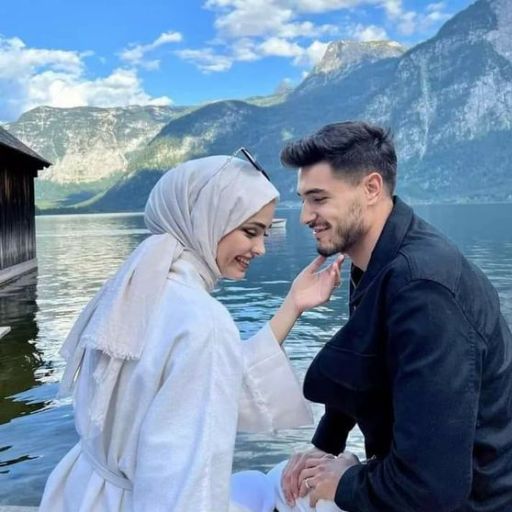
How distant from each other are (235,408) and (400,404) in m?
0.49

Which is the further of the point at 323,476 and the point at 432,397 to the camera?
the point at 323,476

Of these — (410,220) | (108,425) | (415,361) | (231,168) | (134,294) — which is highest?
(231,168)

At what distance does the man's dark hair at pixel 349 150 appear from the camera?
2.47m

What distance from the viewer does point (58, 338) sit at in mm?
14312

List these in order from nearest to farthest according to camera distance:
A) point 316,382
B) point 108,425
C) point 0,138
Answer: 1. point 108,425
2. point 316,382
3. point 0,138

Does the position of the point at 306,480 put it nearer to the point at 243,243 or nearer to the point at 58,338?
the point at 243,243

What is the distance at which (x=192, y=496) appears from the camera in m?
1.91

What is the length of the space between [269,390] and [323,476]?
1.27 feet

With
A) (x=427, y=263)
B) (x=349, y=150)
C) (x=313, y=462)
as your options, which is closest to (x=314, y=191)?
(x=349, y=150)

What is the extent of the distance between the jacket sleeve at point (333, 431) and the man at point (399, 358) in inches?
9.1

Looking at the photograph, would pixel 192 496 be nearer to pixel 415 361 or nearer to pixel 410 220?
pixel 415 361

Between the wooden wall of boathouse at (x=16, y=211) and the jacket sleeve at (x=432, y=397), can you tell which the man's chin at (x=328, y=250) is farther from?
the wooden wall of boathouse at (x=16, y=211)

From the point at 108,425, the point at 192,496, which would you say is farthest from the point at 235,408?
the point at 108,425

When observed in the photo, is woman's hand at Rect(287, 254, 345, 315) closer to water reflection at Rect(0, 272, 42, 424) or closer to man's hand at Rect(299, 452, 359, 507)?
man's hand at Rect(299, 452, 359, 507)
